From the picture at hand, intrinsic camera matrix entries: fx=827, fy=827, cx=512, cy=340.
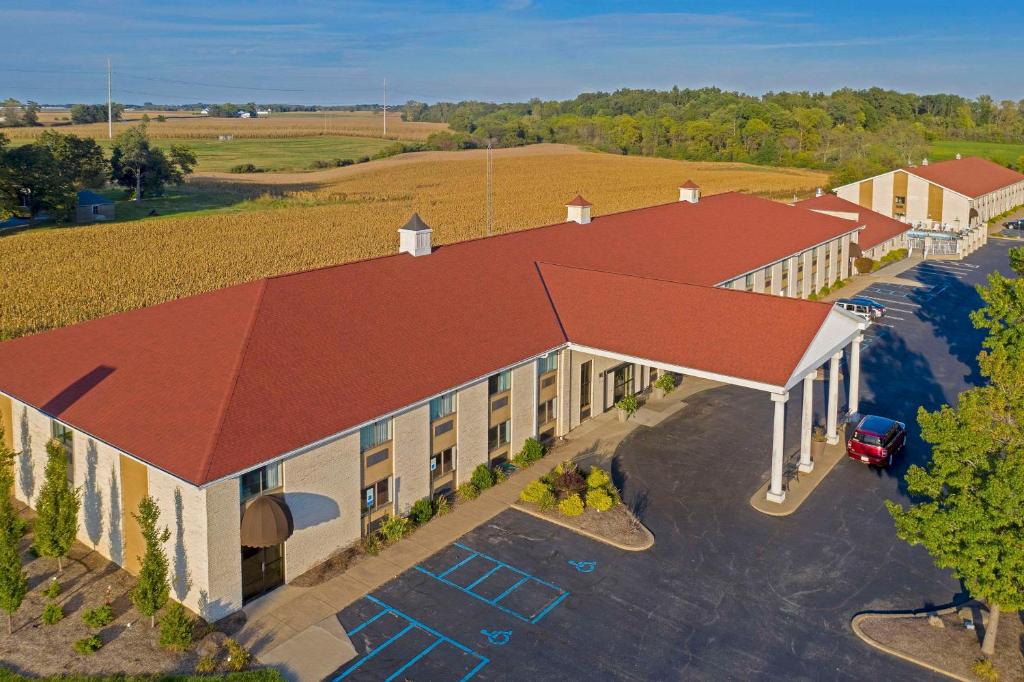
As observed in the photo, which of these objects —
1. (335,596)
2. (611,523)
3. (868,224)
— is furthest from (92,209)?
(611,523)

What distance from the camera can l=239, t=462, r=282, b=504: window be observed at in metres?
22.2

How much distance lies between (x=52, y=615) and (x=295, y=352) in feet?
31.9

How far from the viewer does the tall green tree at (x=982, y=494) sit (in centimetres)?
1864

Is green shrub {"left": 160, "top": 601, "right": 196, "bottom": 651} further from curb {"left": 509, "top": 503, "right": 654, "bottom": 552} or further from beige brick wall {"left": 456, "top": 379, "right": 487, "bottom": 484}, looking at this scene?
curb {"left": 509, "top": 503, "right": 654, "bottom": 552}

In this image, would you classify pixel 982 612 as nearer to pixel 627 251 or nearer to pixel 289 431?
pixel 289 431

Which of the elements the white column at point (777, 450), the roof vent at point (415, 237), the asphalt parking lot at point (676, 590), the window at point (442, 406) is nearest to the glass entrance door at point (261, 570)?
the asphalt parking lot at point (676, 590)

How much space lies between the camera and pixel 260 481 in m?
22.6

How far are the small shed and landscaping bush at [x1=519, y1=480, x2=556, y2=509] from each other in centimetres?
7860

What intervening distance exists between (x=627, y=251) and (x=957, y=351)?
1957cm

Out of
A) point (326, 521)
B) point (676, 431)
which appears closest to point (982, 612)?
point (676, 431)

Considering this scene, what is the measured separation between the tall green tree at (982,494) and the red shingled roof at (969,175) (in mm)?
74809

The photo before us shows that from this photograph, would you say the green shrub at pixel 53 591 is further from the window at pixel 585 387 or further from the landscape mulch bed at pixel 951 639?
the landscape mulch bed at pixel 951 639

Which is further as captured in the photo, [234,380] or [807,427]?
[807,427]

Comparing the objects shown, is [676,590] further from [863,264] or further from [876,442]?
[863,264]
